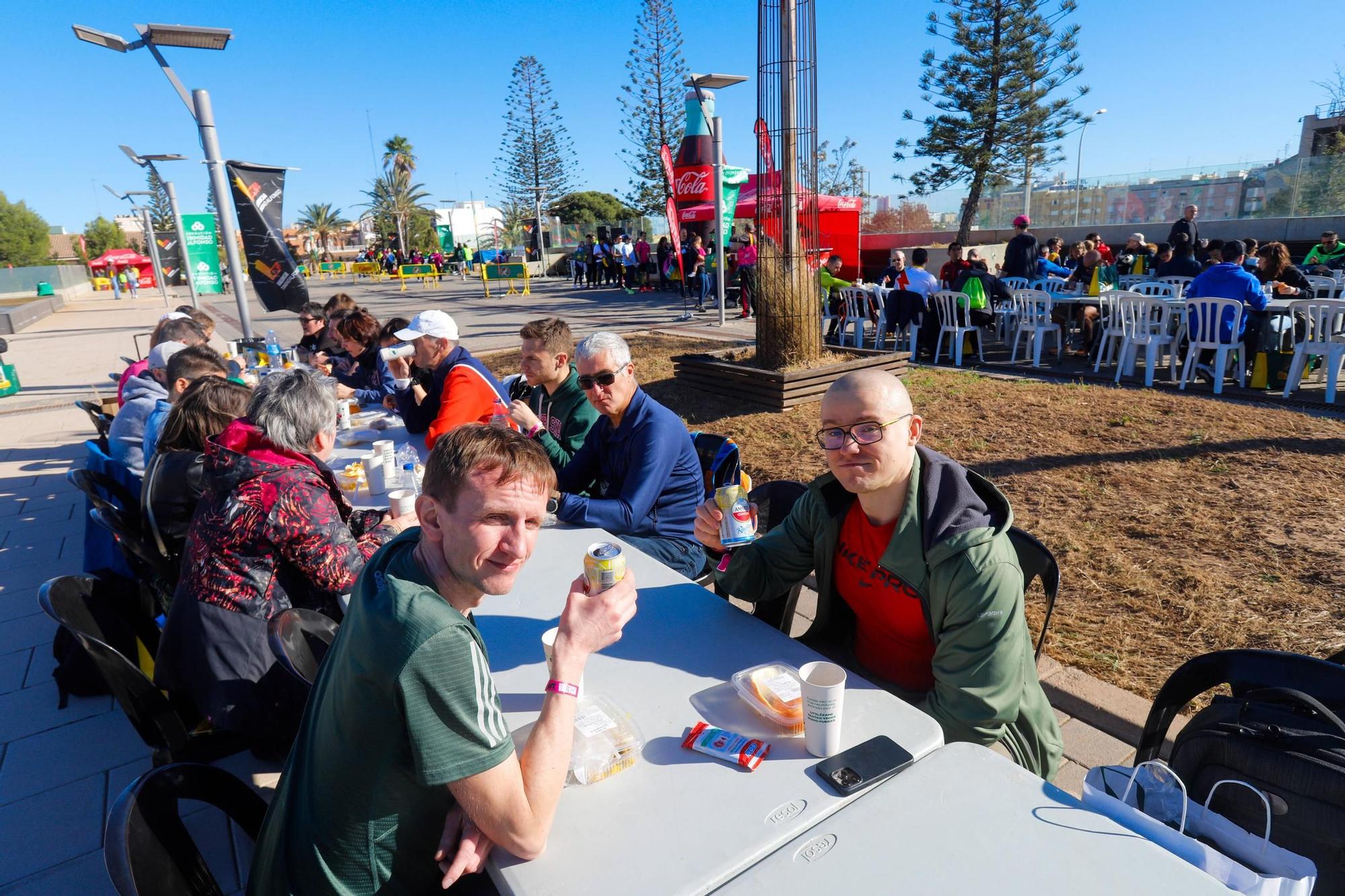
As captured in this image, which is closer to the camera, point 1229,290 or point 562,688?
point 562,688

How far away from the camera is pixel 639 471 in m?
3.06

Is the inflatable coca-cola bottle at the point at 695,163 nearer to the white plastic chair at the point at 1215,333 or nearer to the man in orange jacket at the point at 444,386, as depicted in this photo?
the white plastic chair at the point at 1215,333

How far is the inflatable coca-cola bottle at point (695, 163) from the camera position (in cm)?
1852

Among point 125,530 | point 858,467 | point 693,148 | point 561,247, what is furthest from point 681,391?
point 561,247

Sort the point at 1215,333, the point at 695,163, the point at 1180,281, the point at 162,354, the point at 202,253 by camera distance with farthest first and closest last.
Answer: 1. the point at 695,163
2. the point at 202,253
3. the point at 1180,281
4. the point at 1215,333
5. the point at 162,354

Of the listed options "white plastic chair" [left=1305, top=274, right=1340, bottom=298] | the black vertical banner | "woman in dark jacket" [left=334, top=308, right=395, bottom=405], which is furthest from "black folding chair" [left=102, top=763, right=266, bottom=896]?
"white plastic chair" [left=1305, top=274, right=1340, bottom=298]

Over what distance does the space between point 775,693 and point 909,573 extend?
1.64 ft

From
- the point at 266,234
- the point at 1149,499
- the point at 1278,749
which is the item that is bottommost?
the point at 1149,499

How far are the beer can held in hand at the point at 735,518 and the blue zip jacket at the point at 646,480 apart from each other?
2.83 ft

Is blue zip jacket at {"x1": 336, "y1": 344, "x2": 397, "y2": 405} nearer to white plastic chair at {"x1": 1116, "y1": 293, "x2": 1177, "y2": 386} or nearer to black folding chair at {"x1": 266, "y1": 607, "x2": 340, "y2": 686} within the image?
black folding chair at {"x1": 266, "y1": 607, "x2": 340, "y2": 686}

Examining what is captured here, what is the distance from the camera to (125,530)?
3127 millimetres

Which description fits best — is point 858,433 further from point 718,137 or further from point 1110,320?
point 718,137

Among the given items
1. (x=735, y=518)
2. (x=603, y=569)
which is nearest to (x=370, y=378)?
(x=735, y=518)

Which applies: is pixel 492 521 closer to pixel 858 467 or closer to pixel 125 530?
pixel 858 467
